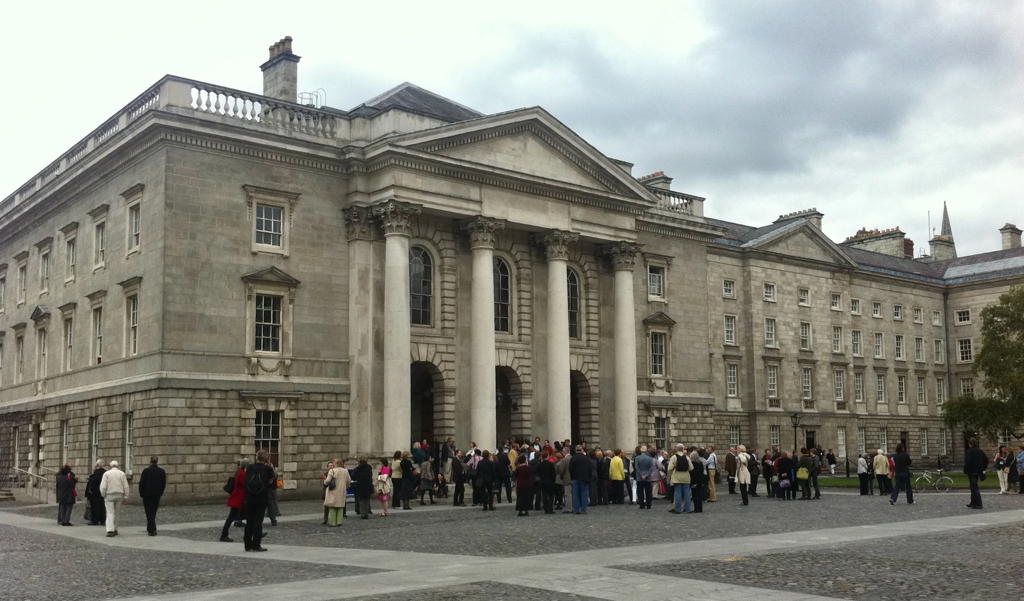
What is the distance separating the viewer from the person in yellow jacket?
101 ft

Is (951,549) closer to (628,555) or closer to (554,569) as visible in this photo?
(628,555)

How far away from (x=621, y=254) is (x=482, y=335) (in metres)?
8.73

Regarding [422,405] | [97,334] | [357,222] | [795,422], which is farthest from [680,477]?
[795,422]

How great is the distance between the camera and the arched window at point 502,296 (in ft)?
135

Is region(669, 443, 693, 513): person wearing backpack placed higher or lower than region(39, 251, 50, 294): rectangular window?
lower

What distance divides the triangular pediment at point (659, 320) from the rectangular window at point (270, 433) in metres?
17.9

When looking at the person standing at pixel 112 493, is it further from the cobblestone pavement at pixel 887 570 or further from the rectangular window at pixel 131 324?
the cobblestone pavement at pixel 887 570

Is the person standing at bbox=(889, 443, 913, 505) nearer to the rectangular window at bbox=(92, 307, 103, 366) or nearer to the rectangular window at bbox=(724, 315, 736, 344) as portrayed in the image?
the rectangular window at bbox=(92, 307, 103, 366)

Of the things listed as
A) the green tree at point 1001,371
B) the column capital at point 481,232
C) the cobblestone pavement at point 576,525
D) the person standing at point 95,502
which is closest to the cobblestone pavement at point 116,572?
the cobblestone pavement at point 576,525

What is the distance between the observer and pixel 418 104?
136 ft

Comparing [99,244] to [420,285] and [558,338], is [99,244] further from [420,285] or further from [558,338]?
[558,338]

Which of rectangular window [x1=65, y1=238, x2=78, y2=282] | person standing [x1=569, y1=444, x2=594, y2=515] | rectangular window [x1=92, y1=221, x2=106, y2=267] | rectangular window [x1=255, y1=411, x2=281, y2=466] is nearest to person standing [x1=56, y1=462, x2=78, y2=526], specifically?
rectangular window [x1=255, y1=411, x2=281, y2=466]

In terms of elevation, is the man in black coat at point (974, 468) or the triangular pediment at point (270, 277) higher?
the triangular pediment at point (270, 277)

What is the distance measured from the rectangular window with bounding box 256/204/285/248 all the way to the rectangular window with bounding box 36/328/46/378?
466 inches
